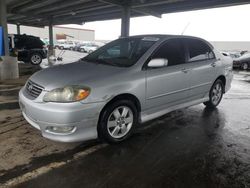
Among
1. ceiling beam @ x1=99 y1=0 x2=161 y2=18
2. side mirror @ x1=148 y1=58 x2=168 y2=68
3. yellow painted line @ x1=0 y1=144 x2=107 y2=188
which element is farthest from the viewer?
ceiling beam @ x1=99 y1=0 x2=161 y2=18

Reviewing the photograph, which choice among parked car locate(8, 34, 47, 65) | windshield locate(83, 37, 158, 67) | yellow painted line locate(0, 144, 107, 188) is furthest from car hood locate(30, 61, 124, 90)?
parked car locate(8, 34, 47, 65)

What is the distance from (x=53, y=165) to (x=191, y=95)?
2.94 m

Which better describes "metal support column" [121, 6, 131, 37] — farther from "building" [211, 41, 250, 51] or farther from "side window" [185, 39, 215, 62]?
"building" [211, 41, 250, 51]

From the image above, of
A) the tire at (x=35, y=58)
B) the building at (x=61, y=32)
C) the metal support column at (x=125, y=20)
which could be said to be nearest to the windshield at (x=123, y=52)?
the metal support column at (x=125, y=20)

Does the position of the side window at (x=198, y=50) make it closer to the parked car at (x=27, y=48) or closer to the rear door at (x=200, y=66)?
the rear door at (x=200, y=66)

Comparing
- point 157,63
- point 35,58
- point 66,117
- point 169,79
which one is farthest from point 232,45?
point 66,117

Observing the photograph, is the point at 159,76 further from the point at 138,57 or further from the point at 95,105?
the point at 95,105

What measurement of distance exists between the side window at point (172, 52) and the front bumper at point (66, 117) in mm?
1500

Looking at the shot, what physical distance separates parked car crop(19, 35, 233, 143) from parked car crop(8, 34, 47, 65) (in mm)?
11601

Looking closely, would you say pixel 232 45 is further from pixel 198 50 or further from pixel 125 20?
pixel 198 50

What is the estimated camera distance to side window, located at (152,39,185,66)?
157 inches

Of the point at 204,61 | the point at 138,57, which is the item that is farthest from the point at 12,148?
the point at 204,61

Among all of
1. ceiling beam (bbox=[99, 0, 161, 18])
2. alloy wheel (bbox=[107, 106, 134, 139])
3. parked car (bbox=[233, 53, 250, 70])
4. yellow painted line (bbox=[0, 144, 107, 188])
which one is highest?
ceiling beam (bbox=[99, 0, 161, 18])

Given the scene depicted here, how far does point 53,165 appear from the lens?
2.88 metres
